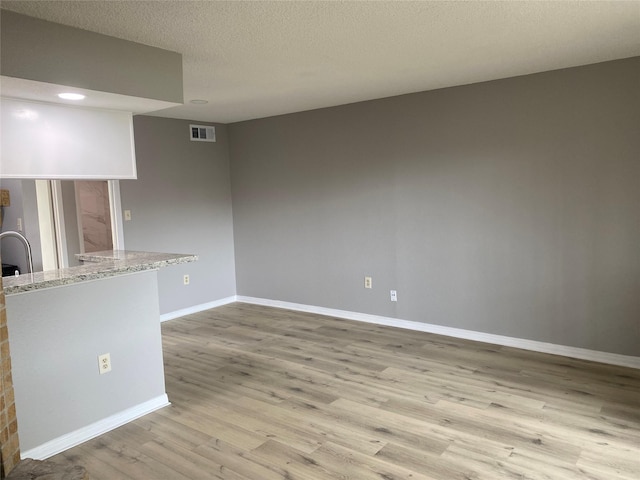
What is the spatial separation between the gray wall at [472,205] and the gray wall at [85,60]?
230cm

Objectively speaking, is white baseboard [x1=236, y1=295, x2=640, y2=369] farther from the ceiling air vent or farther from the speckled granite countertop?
the speckled granite countertop

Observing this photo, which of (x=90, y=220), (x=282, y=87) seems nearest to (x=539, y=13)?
(x=282, y=87)

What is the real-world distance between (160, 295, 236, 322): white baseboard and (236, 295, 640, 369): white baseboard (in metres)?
0.44

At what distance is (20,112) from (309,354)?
2.69m

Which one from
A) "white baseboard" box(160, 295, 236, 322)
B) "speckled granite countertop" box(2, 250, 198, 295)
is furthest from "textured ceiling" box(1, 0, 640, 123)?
"white baseboard" box(160, 295, 236, 322)

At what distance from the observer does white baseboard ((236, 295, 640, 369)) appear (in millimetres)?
3630

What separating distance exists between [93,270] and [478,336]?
3.16m

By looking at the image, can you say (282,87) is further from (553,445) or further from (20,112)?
(553,445)

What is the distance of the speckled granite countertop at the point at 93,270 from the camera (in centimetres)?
246

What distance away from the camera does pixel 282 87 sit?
155 inches

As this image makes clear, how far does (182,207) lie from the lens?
5.48 metres

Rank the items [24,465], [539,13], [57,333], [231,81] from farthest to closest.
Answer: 1. [231,81]
2. [57,333]
3. [539,13]
4. [24,465]

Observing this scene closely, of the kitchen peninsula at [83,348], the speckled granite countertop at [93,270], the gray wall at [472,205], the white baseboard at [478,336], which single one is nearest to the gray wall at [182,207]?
the gray wall at [472,205]

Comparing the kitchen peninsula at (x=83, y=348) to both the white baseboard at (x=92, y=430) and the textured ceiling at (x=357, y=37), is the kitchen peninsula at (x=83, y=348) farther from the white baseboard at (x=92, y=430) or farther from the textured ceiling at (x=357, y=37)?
the textured ceiling at (x=357, y=37)
